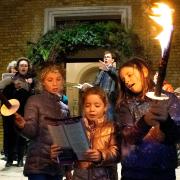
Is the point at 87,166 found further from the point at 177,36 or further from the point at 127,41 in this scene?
the point at 177,36

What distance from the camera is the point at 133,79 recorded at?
2.24 meters

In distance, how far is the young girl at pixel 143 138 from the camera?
2.10m

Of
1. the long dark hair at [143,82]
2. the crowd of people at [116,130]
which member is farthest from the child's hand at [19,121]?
the long dark hair at [143,82]

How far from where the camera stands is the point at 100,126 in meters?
2.49

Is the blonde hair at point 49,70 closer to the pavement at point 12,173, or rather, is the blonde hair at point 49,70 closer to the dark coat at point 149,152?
the dark coat at point 149,152

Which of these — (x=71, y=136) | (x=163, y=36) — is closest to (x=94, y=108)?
(x=71, y=136)

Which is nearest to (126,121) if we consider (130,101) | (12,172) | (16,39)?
(130,101)

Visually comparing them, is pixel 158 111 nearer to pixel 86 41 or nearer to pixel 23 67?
pixel 23 67

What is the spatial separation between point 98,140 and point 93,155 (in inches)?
9.1

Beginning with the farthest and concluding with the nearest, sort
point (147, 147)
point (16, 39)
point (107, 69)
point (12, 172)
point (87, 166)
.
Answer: point (16, 39), point (107, 69), point (12, 172), point (87, 166), point (147, 147)

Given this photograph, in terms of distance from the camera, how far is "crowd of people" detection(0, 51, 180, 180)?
2.04 meters

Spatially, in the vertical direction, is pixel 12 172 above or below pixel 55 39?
below

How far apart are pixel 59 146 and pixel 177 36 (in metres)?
7.70

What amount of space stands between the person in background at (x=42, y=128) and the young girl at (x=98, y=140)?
0.42 m
